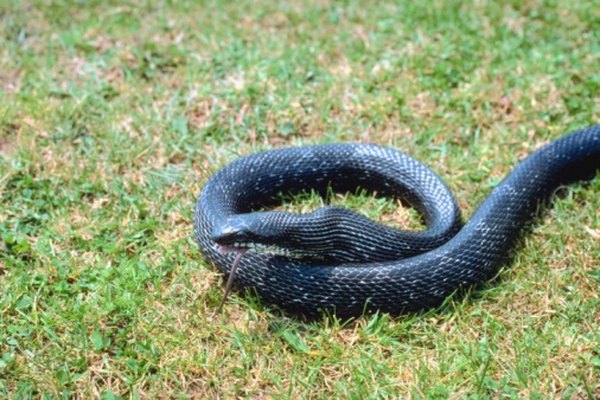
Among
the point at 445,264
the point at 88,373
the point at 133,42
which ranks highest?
the point at 133,42

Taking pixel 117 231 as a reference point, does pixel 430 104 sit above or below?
above

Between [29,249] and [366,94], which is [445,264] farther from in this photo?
[29,249]

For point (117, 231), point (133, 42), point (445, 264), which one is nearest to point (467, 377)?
point (445, 264)

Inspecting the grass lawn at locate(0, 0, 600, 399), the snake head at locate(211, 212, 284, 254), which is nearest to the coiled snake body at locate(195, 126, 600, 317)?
the snake head at locate(211, 212, 284, 254)

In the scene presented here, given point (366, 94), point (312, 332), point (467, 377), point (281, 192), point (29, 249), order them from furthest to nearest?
point (366, 94) → point (281, 192) → point (29, 249) → point (312, 332) → point (467, 377)

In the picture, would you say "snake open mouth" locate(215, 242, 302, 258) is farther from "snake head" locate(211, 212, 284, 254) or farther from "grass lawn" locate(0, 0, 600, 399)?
"grass lawn" locate(0, 0, 600, 399)

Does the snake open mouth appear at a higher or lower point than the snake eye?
lower

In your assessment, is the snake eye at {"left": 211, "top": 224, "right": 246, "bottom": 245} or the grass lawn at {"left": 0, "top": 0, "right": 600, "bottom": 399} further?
the snake eye at {"left": 211, "top": 224, "right": 246, "bottom": 245}
